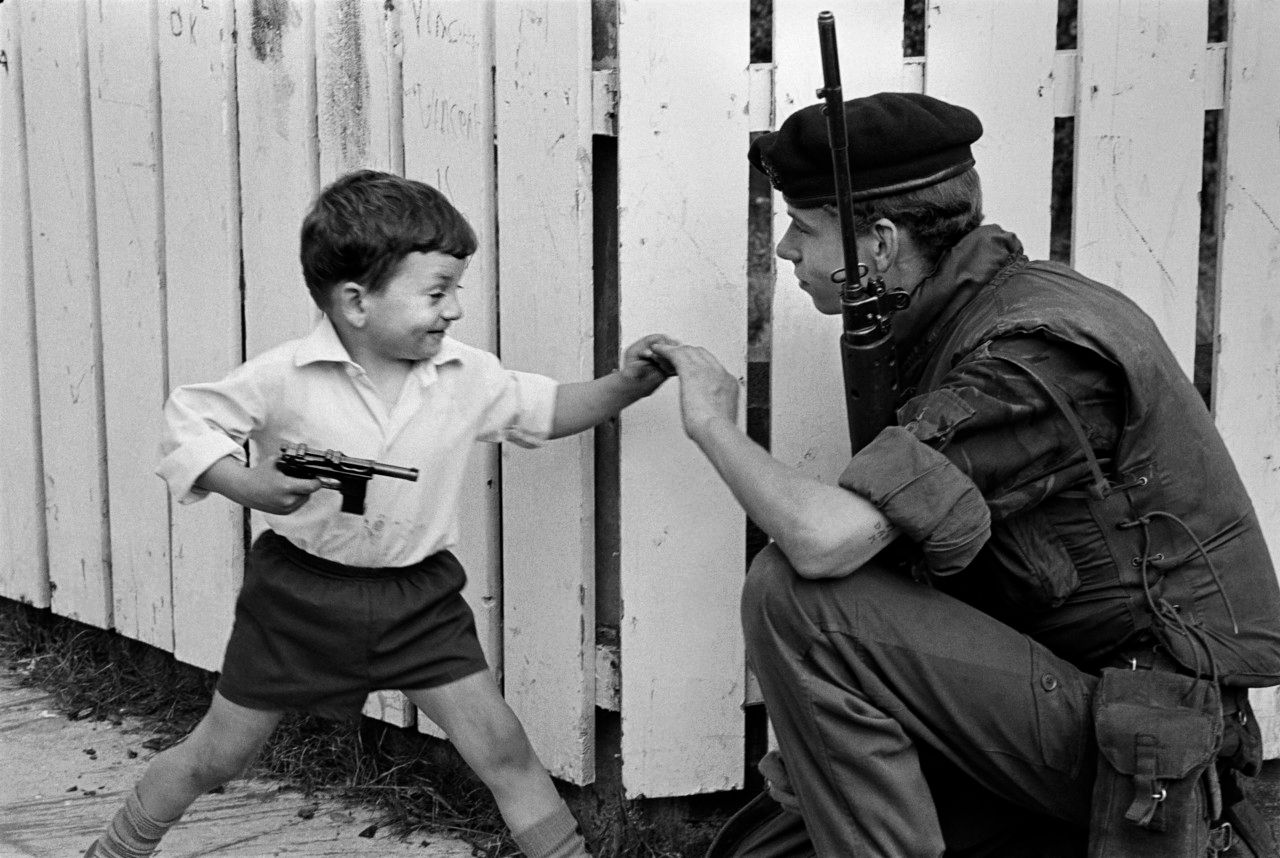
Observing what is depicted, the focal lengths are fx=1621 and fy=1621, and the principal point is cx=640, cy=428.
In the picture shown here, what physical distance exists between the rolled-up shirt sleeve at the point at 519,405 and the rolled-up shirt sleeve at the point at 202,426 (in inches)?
16.6

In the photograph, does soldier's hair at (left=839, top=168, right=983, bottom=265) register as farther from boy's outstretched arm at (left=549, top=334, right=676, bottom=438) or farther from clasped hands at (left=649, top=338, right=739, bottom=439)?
boy's outstretched arm at (left=549, top=334, right=676, bottom=438)

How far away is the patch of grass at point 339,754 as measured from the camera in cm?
322

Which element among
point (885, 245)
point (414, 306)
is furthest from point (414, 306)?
point (885, 245)

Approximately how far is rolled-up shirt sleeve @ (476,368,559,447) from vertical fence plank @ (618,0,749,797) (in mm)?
168

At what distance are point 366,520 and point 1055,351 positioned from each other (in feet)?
3.93

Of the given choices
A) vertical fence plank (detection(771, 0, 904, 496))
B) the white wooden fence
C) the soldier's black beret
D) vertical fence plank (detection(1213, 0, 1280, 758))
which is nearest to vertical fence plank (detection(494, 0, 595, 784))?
the white wooden fence

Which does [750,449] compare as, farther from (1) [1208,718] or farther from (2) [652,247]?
(1) [1208,718]

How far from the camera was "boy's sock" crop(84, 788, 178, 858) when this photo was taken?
9.66 feet

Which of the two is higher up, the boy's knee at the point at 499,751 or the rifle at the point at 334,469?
the rifle at the point at 334,469

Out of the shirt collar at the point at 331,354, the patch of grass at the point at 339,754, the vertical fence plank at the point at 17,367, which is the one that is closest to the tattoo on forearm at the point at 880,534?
the shirt collar at the point at 331,354

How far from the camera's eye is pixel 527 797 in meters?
2.86

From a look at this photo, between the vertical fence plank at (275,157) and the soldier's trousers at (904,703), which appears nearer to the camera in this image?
the soldier's trousers at (904,703)

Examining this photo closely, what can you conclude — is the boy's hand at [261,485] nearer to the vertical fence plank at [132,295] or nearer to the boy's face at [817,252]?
the boy's face at [817,252]

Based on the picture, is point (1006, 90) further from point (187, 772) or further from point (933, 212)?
point (187, 772)
